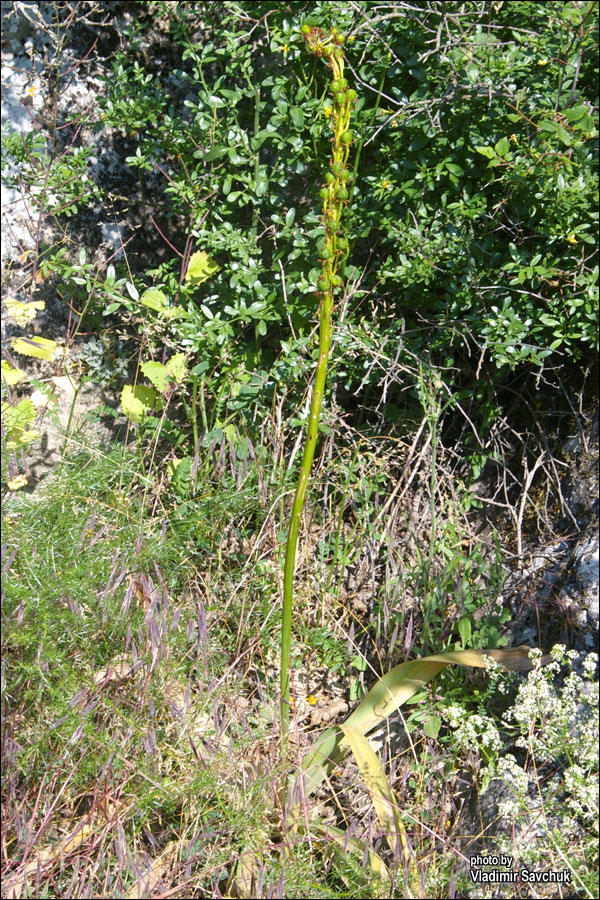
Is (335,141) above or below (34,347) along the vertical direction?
above

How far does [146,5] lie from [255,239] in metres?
1.09

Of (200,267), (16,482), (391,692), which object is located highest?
(200,267)

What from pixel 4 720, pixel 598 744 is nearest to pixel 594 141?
pixel 598 744

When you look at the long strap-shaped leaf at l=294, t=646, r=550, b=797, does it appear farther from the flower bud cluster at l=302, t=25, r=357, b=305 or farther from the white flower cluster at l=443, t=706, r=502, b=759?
the flower bud cluster at l=302, t=25, r=357, b=305

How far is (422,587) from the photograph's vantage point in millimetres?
2381

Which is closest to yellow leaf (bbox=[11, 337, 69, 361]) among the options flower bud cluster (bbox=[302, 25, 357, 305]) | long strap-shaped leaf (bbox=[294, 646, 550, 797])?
flower bud cluster (bbox=[302, 25, 357, 305])

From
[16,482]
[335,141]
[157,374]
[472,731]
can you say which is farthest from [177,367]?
[472,731]

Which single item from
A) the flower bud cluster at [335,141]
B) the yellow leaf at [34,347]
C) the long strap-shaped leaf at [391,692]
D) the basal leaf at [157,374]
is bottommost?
the long strap-shaped leaf at [391,692]

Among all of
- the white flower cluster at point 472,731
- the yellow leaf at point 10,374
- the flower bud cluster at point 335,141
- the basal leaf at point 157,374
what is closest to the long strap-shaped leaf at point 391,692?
the white flower cluster at point 472,731

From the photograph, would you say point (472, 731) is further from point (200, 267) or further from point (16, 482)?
point (200, 267)

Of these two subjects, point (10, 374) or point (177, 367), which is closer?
point (10, 374)

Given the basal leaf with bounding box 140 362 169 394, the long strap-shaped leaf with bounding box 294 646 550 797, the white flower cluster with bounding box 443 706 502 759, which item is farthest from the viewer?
the basal leaf with bounding box 140 362 169 394

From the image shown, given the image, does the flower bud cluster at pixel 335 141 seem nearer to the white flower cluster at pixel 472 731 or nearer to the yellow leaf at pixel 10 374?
the white flower cluster at pixel 472 731

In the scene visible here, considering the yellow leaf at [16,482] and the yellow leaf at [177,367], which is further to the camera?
the yellow leaf at [177,367]
